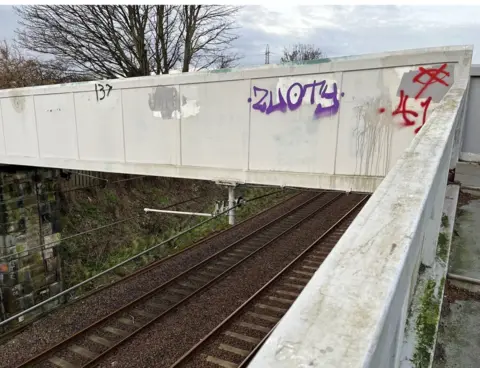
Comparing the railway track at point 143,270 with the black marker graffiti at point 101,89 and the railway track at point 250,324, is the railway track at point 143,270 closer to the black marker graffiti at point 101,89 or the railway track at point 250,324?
the black marker graffiti at point 101,89

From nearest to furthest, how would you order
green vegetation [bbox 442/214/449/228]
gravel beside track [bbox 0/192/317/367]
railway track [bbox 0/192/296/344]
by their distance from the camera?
1. green vegetation [bbox 442/214/449/228]
2. gravel beside track [bbox 0/192/317/367]
3. railway track [bbox 0/192/296/344]

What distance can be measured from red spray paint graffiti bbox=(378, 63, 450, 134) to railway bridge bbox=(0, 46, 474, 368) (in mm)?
14

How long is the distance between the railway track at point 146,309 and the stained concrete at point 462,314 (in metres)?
6.42

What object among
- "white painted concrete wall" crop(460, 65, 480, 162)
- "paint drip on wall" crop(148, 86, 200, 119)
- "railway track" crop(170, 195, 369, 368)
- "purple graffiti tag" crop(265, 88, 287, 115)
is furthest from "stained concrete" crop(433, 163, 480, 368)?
"paint drip on wall" crop(148, 86, 200, 119)

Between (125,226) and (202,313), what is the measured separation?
886 centimetres

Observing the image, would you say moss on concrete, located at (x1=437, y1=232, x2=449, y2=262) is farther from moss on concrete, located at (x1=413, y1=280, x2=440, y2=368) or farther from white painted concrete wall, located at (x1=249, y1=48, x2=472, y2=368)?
white painted concrete wall, located at (x1=249, y1=48, x2=472, y2=368)

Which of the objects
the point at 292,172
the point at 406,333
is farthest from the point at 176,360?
the point at 406,333

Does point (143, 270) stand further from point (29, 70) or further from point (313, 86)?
point (29, 70)

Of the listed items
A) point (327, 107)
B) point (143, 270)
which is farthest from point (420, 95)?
point (143, 270)

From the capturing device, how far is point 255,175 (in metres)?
6.54

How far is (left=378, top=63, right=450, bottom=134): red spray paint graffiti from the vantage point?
4785mm

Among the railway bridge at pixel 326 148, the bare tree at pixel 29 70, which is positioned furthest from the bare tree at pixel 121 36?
the railway bridge at pixel 326 148

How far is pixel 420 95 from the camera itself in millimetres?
4973

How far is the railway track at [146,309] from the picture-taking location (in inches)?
280
